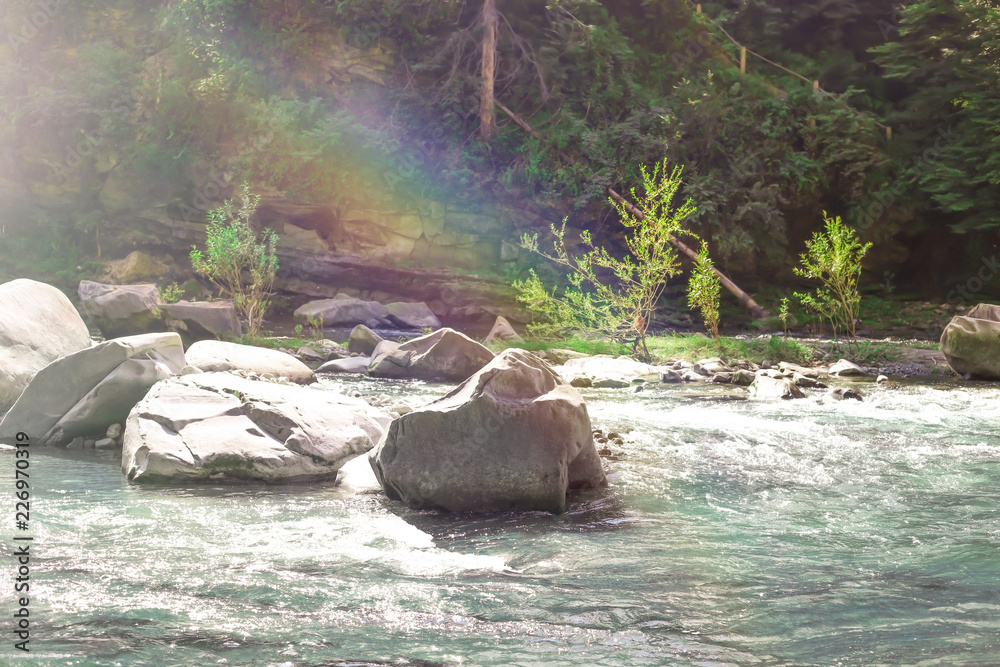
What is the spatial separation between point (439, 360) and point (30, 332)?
18.5ft

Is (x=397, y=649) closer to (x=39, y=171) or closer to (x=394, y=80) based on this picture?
(x=394, y=80)

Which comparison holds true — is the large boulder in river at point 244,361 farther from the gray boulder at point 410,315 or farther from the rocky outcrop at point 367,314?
the gray boulder at point 410,315

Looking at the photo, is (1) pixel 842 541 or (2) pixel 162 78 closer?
(1) pixel 842 541

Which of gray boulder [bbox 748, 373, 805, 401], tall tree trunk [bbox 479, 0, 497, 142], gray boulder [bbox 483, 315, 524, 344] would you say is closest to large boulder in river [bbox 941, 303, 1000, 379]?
gray boulder [bbox 748, 373, 805, 401]

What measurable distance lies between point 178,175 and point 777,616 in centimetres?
2497

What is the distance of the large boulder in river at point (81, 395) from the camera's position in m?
6.93

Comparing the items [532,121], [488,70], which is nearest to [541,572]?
[488,70]

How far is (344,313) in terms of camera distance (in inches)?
782

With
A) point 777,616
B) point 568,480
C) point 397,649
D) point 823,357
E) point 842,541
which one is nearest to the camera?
point 397,649

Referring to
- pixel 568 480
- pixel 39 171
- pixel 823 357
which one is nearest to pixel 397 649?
pixel 568 480

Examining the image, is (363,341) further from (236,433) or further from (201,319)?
(236,433)

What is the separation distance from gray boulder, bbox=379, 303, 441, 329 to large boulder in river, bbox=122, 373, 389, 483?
13.0 meters

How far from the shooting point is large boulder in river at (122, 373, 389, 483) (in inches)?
225

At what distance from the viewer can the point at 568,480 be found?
561 centimetres
